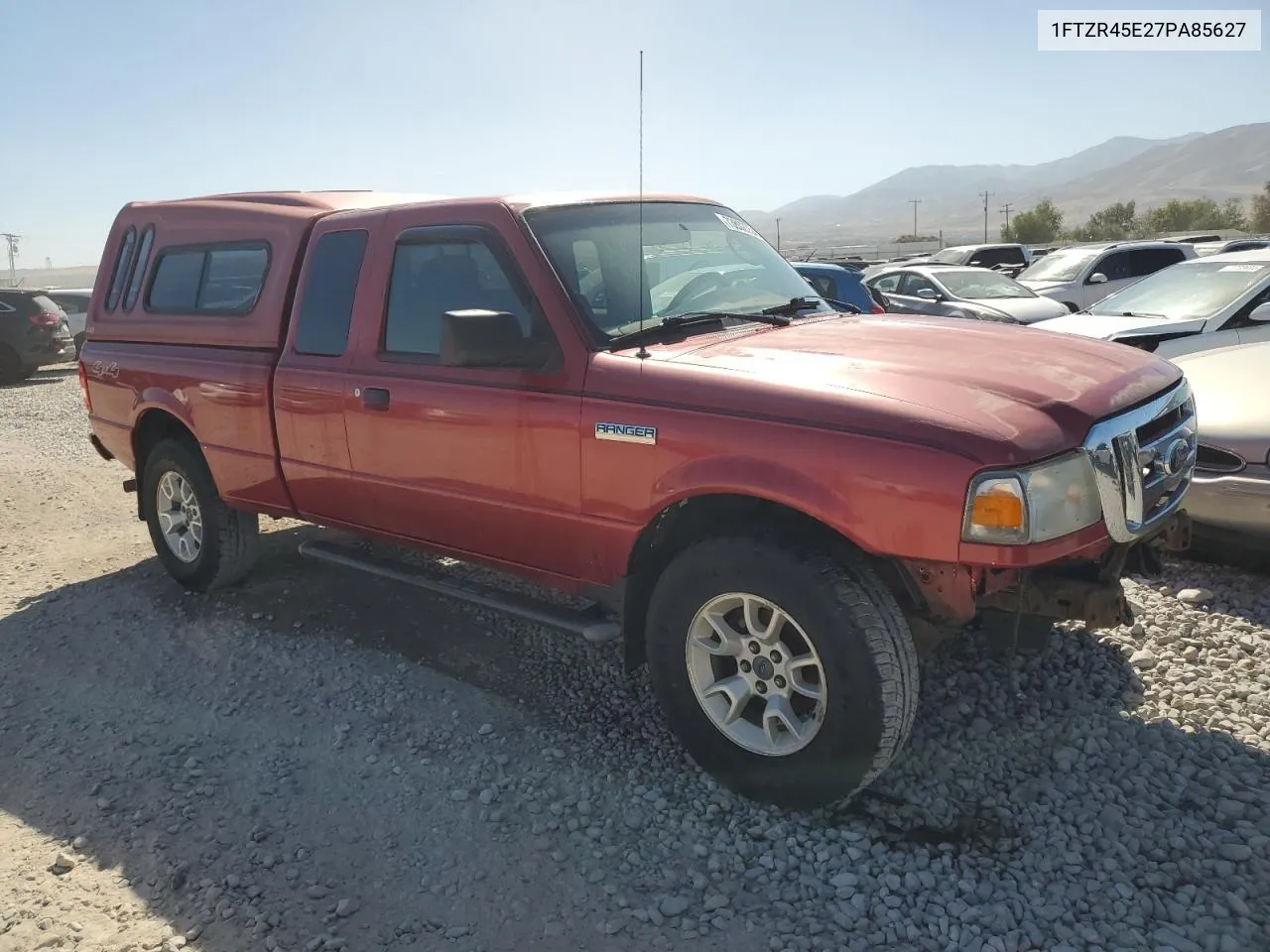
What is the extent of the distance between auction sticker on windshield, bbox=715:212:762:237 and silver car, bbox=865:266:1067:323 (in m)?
8.69

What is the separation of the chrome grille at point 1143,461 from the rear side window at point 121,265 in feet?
17.5

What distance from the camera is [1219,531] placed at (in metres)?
4.59

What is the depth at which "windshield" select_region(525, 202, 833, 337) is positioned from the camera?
3633 millimetres

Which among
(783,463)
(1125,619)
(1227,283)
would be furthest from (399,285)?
(1227,283)

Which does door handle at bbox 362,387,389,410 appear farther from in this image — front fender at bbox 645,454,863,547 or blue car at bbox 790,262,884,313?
blue car at bbox 790,262,884,313

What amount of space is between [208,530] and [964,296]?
11.4 m

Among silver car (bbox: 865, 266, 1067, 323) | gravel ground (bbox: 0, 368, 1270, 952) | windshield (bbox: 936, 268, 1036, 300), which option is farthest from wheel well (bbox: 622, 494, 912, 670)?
windshield (bbox: 936, 268, 1036, 300)

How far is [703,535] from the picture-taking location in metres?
3.28

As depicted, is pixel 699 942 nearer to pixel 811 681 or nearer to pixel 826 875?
pixel 826 875

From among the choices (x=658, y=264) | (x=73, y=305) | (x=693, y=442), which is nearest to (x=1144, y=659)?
(x=693, y=442)

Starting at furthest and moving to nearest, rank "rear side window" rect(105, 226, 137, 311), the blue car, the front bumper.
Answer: the blue car < "rear side window" rect(105, 226, 137, 311) < the front bumper

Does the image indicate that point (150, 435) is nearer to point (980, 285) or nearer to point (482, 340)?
point (482, 340)

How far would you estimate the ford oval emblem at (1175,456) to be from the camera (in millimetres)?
3186

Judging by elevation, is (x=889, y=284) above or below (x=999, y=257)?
below
